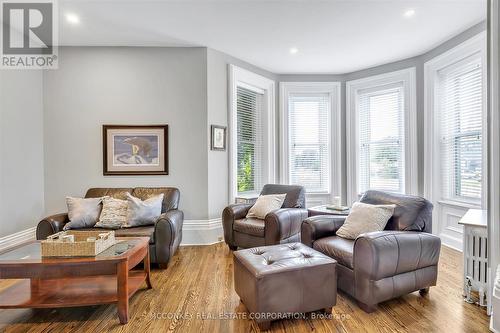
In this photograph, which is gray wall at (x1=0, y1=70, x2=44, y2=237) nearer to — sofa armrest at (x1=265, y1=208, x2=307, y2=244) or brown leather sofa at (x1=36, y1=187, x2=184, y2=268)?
brown leather sofa at (x1=36, y1=187, x2=184, y2=268)

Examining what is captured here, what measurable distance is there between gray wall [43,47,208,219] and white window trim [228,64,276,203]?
0.45 metres

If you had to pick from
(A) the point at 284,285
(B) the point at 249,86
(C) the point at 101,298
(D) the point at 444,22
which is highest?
(D) the point at 444,22

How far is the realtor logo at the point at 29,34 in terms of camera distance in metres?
2.85

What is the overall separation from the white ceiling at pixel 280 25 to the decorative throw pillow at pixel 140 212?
6.87ft

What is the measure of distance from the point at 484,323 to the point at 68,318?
3081 mm

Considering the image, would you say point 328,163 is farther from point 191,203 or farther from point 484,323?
point 484,323

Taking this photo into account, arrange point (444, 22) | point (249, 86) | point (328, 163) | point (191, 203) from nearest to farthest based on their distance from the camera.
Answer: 1. point (444, 22)
2. point (191, 203)
3. point (249, 86)
4. point (328, 163)

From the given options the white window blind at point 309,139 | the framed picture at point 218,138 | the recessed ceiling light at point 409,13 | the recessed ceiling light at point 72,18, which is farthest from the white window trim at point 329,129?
the recessed ceiling light at point 72,18

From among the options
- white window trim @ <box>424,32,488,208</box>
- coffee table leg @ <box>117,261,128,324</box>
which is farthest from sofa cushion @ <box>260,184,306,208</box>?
coffee table leg @ <box>117,261,128,324</box>

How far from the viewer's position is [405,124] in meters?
4.04

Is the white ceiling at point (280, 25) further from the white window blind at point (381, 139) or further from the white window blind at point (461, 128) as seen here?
the white window blind at point (381, 139)

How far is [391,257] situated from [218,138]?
268cm

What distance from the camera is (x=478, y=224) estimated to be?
2.11m

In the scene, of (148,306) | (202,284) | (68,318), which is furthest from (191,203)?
(68,318)
